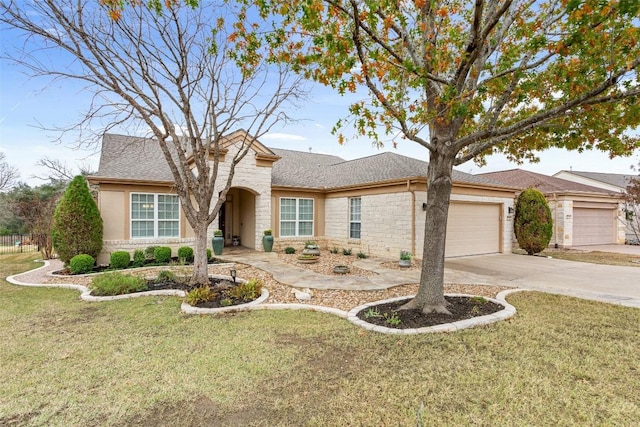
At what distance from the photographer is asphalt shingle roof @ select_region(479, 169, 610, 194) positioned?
57.8 ft

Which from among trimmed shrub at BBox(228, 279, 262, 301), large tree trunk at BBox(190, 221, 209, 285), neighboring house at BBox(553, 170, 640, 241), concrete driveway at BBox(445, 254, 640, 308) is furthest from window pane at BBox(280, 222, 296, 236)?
neighboring house at BBox(553, 170, 640, 241)

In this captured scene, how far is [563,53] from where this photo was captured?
184 inches

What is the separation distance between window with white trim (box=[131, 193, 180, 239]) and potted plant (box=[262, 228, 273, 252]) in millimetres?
3298

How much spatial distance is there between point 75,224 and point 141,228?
2.19 metres

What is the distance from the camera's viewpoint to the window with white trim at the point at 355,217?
43.8 feet

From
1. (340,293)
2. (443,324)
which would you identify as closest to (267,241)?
(340,293)

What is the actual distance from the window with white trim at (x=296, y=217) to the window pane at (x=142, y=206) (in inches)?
201

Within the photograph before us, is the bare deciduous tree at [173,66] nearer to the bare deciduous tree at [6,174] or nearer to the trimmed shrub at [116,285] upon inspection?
the trimmed shrub at [116,285]

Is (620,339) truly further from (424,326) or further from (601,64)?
(601,64)

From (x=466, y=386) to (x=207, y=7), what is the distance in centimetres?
A: 838

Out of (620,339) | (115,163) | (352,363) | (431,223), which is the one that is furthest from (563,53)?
(115,163)

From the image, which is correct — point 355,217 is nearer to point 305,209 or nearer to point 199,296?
point 305,209

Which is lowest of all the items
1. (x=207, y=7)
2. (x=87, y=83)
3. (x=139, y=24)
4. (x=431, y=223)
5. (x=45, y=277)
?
(x=45, y=277)

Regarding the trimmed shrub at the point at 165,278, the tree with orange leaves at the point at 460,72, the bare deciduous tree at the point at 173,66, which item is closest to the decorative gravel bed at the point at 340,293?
the trimmed shrub at the point at 165,278
